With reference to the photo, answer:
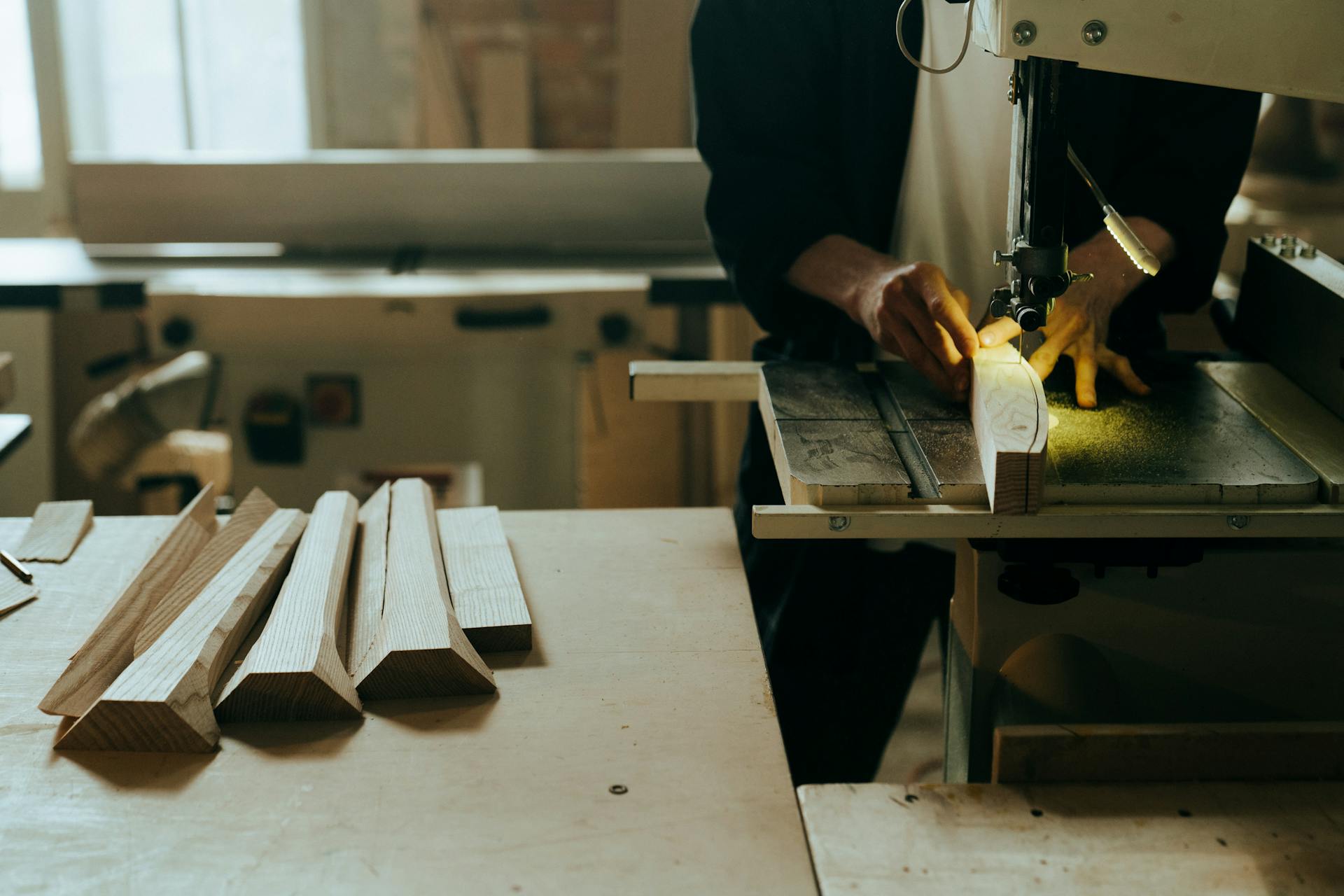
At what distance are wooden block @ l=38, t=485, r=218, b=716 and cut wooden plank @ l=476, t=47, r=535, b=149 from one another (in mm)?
2146

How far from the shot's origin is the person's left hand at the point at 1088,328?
1.11 metres

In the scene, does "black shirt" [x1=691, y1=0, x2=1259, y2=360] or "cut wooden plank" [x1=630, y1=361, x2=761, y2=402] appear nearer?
"cut wooden plank" [x1=630, y1=361, x2=761, y2=402]

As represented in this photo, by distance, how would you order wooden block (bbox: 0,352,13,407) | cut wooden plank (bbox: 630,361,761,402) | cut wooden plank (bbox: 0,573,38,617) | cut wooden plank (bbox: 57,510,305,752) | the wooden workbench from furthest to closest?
wooden block (bbox: 0,352,13,407)
cut wooden plank (bbox: 630,361,761,402)
cut wooden plank (bbox: 0,573,38,617)
cut wooden plank (bbox: 57,510,305,752)
the wooden workbench

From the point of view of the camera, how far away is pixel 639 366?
4.14ft

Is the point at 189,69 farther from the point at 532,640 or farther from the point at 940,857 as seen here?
the point at 940,857

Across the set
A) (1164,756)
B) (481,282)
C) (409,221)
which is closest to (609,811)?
(1164,756)

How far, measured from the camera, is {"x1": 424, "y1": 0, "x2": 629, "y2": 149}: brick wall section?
314 centimetres

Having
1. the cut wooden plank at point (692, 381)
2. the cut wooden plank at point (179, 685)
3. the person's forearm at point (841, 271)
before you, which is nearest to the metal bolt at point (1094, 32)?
the person's forearm at point (841, 271)

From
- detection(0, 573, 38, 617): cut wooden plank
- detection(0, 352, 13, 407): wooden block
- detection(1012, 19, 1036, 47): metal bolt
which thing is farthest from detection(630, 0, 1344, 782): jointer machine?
detection(0, 352, 13, 407): wooden block

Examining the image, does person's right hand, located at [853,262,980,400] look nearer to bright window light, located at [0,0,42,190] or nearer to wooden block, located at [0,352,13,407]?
wooden block, located at [0,352,13,407]

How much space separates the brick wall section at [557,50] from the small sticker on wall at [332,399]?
1.24 metres

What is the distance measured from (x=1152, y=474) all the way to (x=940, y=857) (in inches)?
14.1

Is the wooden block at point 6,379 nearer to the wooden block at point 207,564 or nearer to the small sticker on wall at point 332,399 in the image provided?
the small sticker on wall at point 332,399

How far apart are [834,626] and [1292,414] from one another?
1.83ft
